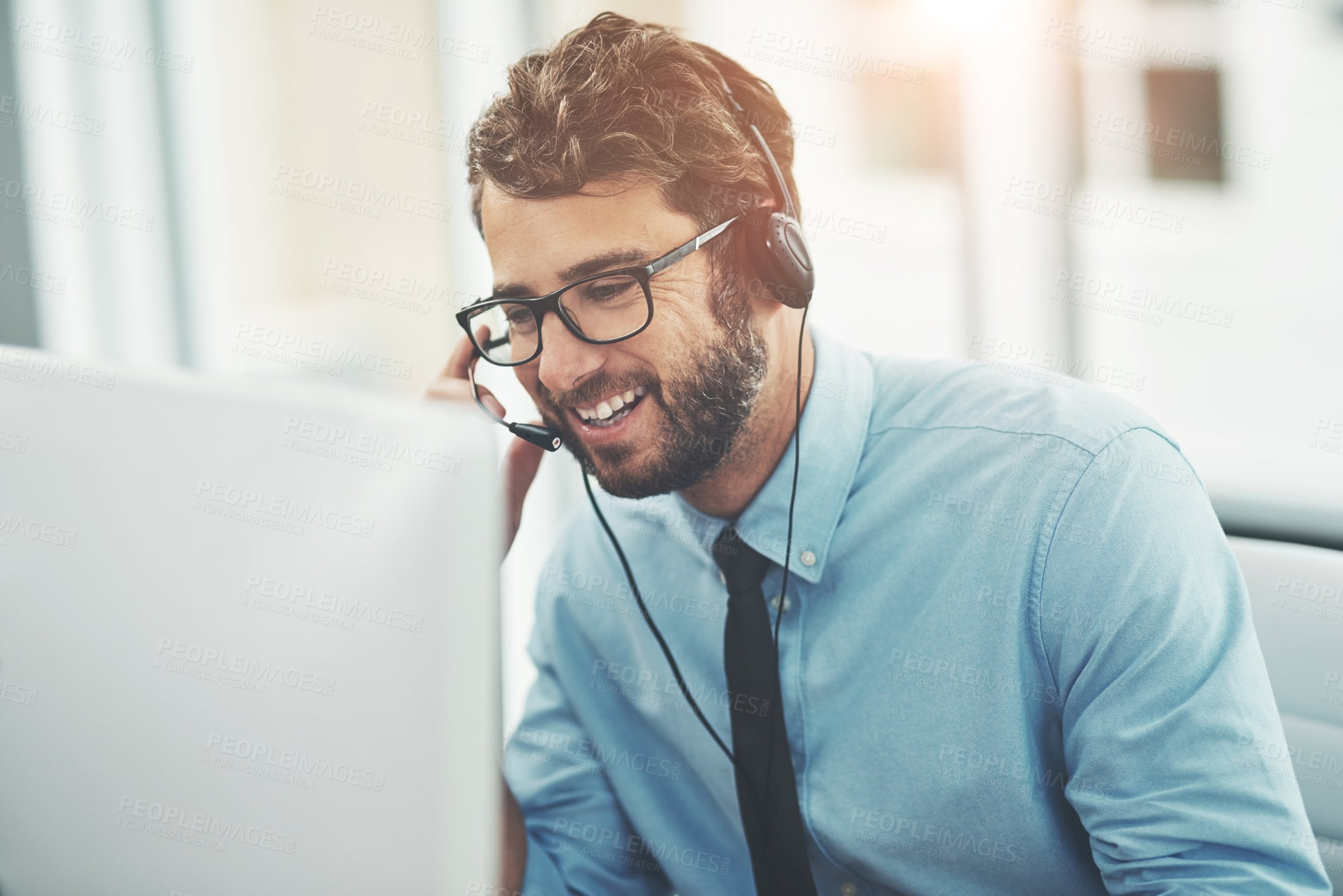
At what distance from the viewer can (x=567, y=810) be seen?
1.14m

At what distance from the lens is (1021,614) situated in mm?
922

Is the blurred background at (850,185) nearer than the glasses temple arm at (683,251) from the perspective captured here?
No

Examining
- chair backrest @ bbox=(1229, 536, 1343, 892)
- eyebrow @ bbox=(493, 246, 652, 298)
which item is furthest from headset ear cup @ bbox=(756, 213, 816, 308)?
chair backrest @ bbox=(1229, 536, 1343, 892)

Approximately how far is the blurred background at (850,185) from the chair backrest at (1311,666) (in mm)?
1412

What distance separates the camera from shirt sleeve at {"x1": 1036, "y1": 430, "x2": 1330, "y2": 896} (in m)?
0.77

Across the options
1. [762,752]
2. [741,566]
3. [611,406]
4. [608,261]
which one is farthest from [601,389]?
[762,752]

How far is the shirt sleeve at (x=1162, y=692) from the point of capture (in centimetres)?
77

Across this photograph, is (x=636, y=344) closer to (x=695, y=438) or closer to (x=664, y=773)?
(x=695, y=438)

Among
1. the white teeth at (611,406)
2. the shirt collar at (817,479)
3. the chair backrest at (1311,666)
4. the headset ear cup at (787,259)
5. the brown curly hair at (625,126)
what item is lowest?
the chair backrest at (1311,666)

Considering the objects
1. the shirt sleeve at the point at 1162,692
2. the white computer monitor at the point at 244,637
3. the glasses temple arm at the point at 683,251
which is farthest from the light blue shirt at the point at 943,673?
the white computer monitor at the point at 244,637

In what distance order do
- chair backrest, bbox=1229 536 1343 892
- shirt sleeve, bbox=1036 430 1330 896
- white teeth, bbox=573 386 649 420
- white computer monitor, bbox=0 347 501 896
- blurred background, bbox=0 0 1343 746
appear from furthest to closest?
1. blurred background, bbox=0 0 1343 746
2. white teeth, bbox=573 386 649 420
3. chair backrest, bbox=1229 536 1343 892
4. shirt sleeve, bbox=1036 430 1330 896
5. white computer monitor, bbox=0 347 501 896

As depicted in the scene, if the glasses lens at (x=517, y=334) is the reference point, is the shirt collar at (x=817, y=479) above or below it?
below

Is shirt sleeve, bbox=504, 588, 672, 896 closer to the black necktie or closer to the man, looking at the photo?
the man

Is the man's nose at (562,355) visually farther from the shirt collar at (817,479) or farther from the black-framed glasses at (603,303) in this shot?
the shirt collar at (817,479)
